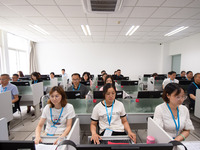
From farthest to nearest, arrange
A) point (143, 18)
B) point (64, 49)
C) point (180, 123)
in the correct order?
1. point (64, 49)
2. point (143, 18)
3. point (180, 123)

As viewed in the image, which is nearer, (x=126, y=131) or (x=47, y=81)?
(x=126, y=131)

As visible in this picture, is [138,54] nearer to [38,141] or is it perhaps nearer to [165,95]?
[165,95]

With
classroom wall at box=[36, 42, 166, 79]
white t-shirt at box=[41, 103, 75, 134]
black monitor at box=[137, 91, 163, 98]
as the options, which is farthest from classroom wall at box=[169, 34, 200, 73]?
white t-shirt at box=[41, 103, 75, 134]

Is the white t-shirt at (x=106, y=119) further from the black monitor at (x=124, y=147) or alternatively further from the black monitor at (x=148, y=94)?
the black monitor at (x=124, y=147)

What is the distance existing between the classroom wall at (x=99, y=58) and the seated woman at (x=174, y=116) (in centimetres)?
665

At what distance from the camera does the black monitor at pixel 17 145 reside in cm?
62

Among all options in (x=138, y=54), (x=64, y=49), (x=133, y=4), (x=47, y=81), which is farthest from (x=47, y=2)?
(x=138, y=54)

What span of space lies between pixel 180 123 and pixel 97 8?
2.99m

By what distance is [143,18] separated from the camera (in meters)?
3.55

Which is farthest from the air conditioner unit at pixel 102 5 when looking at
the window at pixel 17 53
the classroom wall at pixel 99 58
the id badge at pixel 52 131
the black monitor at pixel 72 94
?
the window at pixel 17 53

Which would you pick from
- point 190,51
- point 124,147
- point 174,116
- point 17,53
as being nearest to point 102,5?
point 174,116

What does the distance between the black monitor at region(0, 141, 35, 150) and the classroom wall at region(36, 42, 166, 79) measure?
729 centimetres

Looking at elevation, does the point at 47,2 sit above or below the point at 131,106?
above

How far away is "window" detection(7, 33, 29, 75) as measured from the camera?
5996mm
